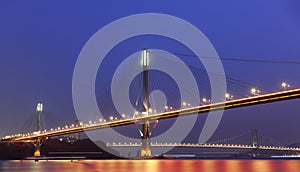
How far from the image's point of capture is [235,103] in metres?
33.3

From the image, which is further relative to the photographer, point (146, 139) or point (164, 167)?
point (146, 139)

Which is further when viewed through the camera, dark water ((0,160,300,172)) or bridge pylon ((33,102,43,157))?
bridge pylon ((33,102,43,157))

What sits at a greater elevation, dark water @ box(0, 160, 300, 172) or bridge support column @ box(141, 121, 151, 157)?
bridge support column @ box(141, 121, 151, 157)

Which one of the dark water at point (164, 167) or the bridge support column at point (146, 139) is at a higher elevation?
the bridge support column at point (146, 139)

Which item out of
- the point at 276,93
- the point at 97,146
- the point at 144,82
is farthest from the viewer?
the point at 97,146

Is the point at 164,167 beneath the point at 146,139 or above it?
beneath

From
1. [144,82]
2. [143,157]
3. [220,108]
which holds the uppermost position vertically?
[144,82]

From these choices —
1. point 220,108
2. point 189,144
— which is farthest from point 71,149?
point 220,108

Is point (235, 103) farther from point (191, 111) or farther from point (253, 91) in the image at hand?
point (191, 111)

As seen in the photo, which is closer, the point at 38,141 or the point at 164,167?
the point at 164,167

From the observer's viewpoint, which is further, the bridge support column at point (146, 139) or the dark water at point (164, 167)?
the bridge support column at point (146, 139)

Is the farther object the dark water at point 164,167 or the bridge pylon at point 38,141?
the bridge pylon at point 38,141

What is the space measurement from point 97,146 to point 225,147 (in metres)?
25.9

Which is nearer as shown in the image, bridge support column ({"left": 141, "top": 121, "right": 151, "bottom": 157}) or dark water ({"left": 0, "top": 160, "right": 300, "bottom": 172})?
dark water ({"left": 0, "top": 160, "right": 300, "bottom": 172})
